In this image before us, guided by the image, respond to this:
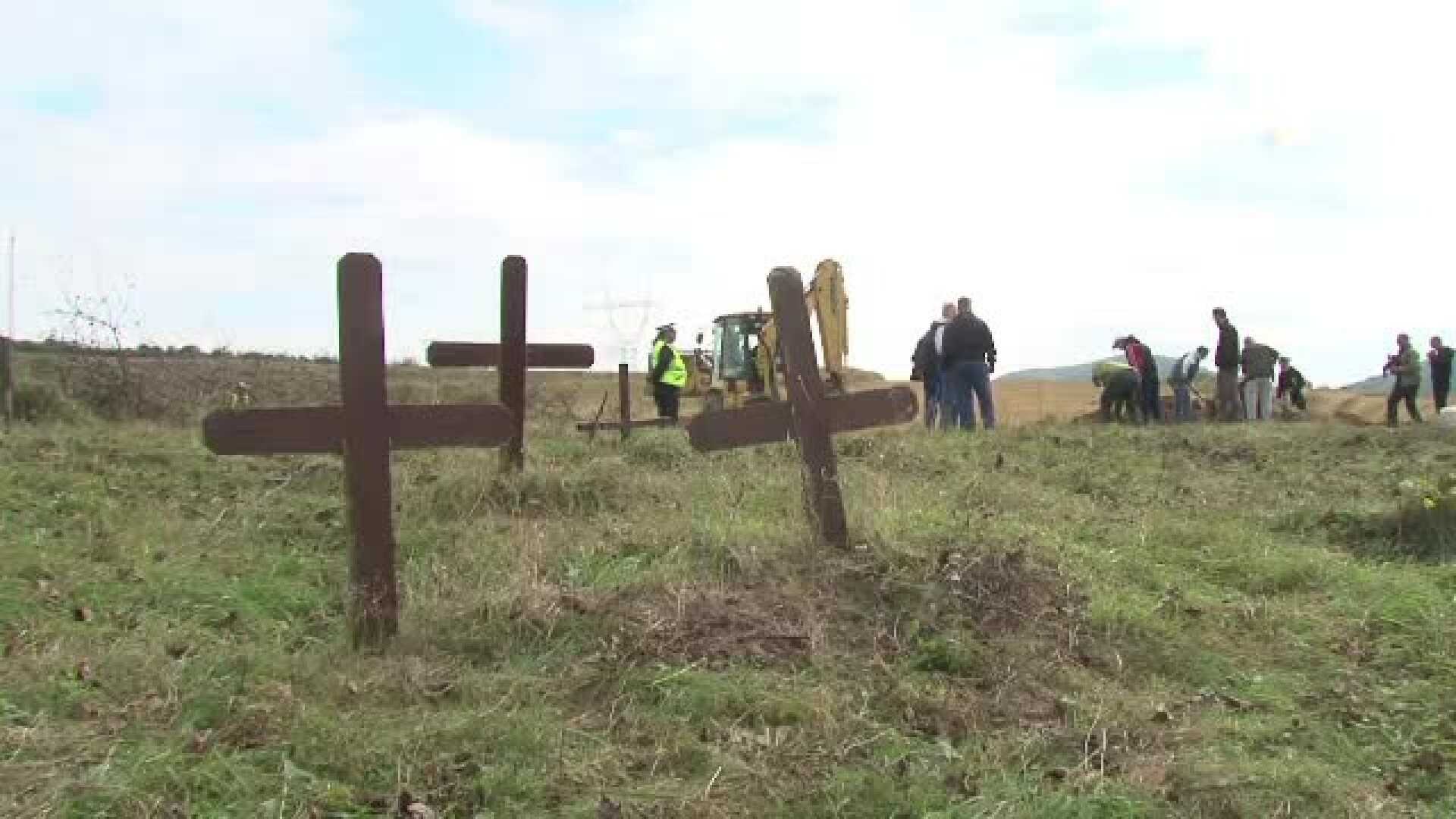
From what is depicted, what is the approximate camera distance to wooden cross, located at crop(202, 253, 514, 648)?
5.32 m

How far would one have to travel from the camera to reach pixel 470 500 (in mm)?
8570

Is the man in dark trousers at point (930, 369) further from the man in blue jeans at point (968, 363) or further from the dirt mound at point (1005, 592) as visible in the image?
the dirt mound at point (1005, 592)

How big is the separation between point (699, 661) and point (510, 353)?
5.05 m

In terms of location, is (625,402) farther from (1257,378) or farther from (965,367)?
(1257,378)

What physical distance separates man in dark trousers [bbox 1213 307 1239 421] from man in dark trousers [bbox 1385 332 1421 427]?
8.08 ft

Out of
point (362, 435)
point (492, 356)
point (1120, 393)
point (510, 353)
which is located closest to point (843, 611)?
point (362, 435)

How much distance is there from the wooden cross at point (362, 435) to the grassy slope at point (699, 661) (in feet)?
0.70

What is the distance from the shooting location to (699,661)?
201 inches

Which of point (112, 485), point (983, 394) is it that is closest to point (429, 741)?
point (112, 485)

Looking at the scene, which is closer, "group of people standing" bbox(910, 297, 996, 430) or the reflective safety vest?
"group of people standing" bbox(910, 297, 996, 430)

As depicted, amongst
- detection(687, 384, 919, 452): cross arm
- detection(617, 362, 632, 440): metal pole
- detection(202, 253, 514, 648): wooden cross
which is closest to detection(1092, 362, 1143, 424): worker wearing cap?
detection(617, 362, 632, 440): metal pole

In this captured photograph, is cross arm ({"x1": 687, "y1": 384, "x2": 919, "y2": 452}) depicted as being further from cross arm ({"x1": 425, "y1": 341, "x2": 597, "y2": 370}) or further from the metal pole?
the metal pole

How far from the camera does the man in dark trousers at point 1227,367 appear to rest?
798 inches

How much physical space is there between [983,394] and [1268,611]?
10.1 metres
